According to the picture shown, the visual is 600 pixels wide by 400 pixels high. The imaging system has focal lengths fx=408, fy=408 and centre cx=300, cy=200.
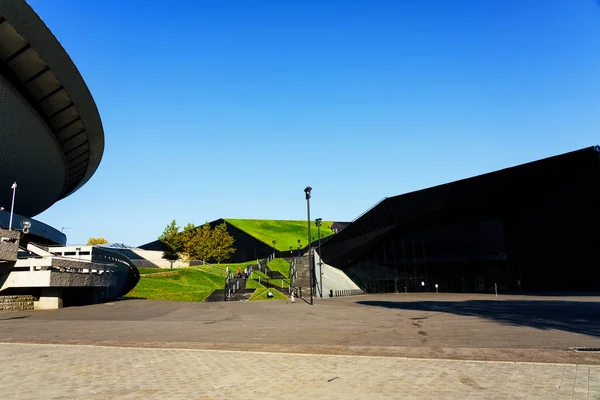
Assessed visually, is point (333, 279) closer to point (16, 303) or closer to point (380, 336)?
point (16, 303)

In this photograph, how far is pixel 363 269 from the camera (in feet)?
162

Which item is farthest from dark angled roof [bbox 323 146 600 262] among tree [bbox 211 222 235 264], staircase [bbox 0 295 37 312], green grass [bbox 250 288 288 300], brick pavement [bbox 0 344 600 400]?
tree [bbox 211 222 235 264]

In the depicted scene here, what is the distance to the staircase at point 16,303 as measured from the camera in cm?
2419

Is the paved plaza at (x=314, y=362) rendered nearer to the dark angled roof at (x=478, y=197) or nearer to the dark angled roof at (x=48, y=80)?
the dark angled roof at (x=48, y=80)

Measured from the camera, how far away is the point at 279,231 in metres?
110

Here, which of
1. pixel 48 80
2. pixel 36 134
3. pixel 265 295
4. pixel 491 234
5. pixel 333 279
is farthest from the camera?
pixel 333 279

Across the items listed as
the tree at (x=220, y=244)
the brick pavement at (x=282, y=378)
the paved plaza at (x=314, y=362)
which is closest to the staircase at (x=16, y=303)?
the paved plaza at (x=314, y=362)

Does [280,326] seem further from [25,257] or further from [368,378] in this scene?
[25,257]

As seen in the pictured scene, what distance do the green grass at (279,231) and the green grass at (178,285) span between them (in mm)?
39691

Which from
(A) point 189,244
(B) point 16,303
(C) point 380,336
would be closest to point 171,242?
(A) point 189,244

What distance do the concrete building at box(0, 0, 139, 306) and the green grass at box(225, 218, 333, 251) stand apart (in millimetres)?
56812

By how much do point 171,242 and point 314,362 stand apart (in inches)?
2685

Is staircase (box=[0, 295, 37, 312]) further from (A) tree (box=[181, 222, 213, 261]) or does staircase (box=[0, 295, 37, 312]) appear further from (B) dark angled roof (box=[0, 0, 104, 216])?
(A) tree (box=[181, 222, 213, 261])

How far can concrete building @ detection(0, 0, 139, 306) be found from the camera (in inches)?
890
